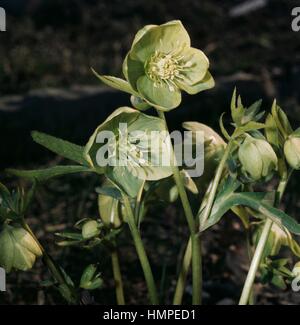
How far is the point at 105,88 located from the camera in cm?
295

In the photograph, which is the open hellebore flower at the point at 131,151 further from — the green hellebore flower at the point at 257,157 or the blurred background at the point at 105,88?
the blurred background at the point at 105,88

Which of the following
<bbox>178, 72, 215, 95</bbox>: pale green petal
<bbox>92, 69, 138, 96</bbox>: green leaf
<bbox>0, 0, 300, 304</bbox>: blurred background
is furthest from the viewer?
<bbox>0, 0, 300, 304</bbox>: blurred background

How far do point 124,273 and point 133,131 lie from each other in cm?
62

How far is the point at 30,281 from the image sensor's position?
1.43 meters

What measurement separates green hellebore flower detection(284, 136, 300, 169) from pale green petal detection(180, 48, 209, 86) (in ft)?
0.46

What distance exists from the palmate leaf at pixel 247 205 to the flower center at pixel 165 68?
15 cm

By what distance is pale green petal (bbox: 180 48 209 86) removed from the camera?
3.10 ft

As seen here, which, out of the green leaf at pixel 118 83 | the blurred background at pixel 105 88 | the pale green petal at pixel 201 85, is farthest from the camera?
the blurred background at pixel 105 88

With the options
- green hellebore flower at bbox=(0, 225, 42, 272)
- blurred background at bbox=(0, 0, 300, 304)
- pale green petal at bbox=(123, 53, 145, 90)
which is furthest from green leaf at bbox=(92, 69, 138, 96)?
blurred background at bbox=(0, 0, 300, 304)

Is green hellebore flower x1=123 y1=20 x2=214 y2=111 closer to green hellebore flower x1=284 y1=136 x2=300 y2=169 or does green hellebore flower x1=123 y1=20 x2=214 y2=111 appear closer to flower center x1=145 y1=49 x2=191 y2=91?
flower center x1=145 y1=49 x2=191 y2=91

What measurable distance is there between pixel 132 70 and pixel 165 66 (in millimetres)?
56

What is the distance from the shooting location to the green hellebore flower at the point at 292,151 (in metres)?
0.90

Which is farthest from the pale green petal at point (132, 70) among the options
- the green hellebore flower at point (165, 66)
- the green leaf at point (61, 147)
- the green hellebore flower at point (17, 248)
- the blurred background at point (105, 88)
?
the blurred background at point (105, 88)
